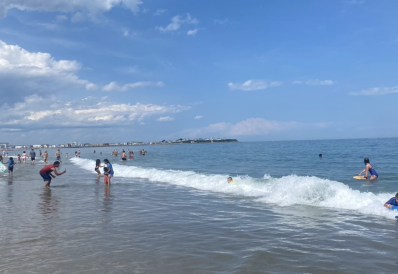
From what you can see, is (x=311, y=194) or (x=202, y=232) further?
(x=311, y=194)

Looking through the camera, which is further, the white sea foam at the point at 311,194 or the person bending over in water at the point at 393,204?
the white sea foam at the point at 311,194

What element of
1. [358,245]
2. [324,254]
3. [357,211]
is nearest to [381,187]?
[357,211]

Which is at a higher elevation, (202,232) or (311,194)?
(311,194)

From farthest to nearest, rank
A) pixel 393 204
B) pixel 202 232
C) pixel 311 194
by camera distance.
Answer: pixel 311 194
pixel 393 204
pixel 202 232

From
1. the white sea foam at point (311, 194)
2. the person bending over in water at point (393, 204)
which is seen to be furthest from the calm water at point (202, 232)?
the person bending over in water at point (393, 204)

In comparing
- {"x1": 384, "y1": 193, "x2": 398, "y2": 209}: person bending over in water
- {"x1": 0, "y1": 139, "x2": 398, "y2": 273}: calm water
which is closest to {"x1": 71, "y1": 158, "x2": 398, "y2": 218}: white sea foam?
{"x1": 0, "y1": 139, "x2": 398, "y2": 273}: calm water

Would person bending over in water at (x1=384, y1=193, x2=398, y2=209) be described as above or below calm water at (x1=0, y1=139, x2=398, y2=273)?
above

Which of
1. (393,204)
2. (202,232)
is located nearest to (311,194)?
(393,204)

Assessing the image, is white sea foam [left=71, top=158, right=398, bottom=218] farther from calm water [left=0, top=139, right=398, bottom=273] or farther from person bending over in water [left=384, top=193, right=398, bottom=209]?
person bending over in water [left=384, top=193, right=398, bottom=209]

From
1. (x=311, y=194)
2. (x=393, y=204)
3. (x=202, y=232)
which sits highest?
(x=393, y=204)

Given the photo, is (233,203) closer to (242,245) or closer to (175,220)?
(175,220)

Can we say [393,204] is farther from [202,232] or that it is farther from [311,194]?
[202,232]

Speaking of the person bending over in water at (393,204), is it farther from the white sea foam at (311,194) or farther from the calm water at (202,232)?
the calm water at (202,232)

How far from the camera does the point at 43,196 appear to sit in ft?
47.6
